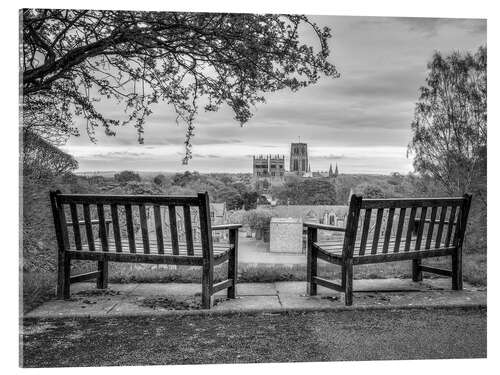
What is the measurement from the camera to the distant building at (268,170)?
15.6ft

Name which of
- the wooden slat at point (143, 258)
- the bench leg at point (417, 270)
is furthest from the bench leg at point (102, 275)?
the bench leg at point (417, 270)

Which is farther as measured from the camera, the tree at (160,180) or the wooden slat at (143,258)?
the tree at (160,180)

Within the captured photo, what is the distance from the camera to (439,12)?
3.86 meters

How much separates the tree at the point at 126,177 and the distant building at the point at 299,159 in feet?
5.03

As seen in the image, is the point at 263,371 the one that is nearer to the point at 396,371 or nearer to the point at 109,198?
the point at 396,371

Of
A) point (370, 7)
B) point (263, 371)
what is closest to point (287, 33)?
point (370, 7)

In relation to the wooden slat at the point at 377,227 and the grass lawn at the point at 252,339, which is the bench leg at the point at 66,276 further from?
the wooden slat at the point at 377,227

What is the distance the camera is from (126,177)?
15.3 ft

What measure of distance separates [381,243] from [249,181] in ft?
4.70

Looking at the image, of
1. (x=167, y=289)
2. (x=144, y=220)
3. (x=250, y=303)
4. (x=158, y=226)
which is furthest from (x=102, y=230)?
(x=250, y=303)

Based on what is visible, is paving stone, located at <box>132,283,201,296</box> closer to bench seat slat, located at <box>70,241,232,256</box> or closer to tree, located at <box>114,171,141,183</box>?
bench seat slat, located at <box>70,241,232,256</box>

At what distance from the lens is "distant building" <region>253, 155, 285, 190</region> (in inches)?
187

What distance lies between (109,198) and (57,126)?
3.99 feet

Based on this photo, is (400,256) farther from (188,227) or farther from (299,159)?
(188,227)
